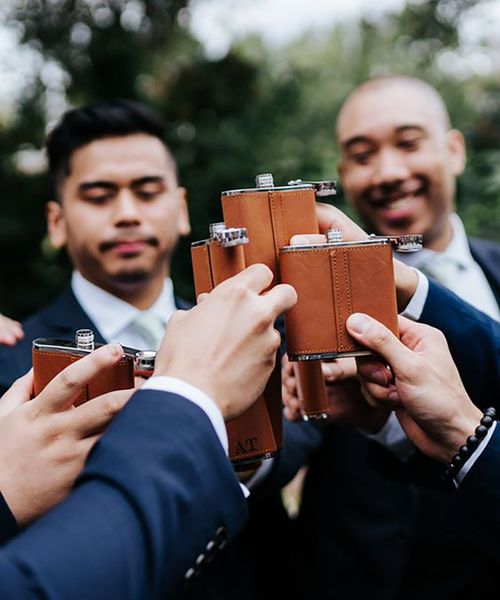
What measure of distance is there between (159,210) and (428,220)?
156 centimetres

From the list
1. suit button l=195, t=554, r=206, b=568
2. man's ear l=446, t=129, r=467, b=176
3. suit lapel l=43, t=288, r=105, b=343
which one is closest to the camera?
suit button l=195, t=554, r=206, b=568

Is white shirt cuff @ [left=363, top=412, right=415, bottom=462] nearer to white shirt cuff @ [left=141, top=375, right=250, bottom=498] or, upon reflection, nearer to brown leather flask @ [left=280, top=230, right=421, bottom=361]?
brown leather flask @ [left=280, top=230, right=421, bottom=361]

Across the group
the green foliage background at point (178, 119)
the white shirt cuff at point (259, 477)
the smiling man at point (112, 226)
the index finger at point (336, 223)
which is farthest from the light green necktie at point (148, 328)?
the green foliage background at point (178, 119)

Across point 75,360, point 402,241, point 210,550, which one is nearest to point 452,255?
point 402,241

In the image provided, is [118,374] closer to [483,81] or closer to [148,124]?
[148,124]

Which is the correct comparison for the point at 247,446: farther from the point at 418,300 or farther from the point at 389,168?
the point at 389,168

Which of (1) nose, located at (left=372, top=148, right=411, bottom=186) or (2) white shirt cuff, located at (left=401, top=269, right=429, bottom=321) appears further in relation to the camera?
(1) nose, located at (left=372, top=148, right=411, bottom=186)

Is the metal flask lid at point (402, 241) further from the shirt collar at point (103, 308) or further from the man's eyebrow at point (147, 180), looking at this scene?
the man's eyebrow at point (147, 180)

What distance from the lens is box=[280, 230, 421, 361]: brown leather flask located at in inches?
69.7

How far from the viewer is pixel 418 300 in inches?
89.4

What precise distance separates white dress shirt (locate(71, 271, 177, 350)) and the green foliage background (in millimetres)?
3195

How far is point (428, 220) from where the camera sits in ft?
13.3

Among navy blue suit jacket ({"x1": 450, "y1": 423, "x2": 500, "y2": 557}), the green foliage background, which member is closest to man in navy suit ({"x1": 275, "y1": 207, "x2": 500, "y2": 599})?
navy blue suit jacket ({"x1": 450, "y1": 423, "x2": 500, "y2": 557})

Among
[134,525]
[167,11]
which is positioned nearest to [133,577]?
[134,525]
